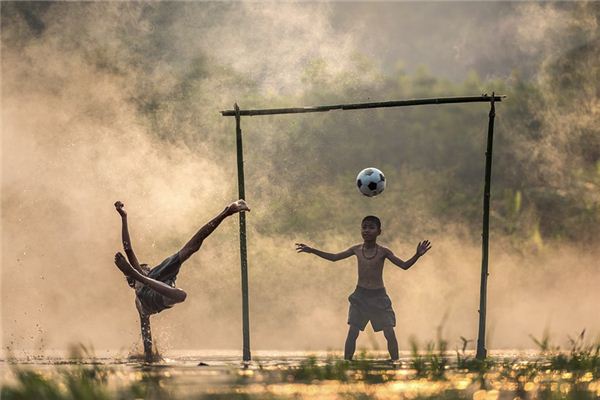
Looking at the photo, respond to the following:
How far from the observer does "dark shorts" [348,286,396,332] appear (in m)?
14.5

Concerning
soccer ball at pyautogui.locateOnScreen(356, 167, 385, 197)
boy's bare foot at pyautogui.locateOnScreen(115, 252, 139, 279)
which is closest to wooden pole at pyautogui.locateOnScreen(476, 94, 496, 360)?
soccer ball at pyautogui.locateOnScreen(356, 167, 385, 197)

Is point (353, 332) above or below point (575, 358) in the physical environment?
above

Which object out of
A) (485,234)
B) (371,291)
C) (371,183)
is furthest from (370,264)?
(485,234)

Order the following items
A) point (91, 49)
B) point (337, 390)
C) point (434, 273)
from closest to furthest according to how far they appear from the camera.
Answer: point (337, 390) → point (434, 273) → point (91, 49)

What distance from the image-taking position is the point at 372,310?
47.6 feet

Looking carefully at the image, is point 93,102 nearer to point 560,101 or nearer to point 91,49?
point 91,49

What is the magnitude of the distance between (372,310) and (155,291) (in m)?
2.99

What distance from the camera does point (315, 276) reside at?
3228 cm

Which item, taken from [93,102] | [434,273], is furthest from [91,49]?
[434,273]

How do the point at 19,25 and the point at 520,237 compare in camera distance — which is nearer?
the point at 19,25

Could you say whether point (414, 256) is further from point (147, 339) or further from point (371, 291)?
point (147, 339)

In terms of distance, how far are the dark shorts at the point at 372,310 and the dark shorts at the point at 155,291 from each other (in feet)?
8.39

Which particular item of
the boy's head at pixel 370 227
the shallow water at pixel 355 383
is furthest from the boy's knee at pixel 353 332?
the shallow water at pixel 355 383

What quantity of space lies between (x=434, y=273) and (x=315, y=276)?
138 inches
